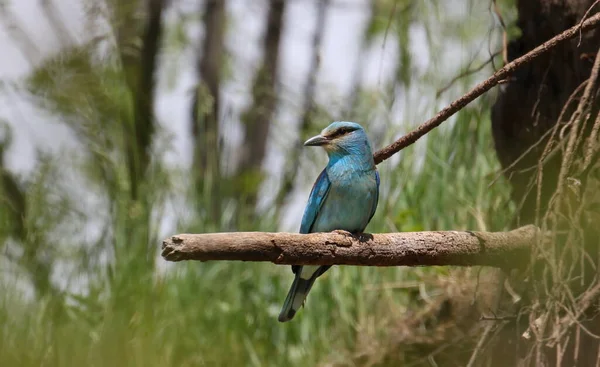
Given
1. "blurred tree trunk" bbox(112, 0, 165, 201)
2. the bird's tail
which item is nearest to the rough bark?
the bird's tail

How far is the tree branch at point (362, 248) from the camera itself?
2.33m

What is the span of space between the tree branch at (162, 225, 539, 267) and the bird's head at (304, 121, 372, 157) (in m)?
1.21

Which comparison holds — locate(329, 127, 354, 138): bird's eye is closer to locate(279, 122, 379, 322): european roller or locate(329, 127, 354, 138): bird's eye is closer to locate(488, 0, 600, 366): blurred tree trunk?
locate(279, 122, 379, 322): european roller

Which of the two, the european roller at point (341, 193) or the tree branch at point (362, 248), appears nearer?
the tree branch at point (362, 248)

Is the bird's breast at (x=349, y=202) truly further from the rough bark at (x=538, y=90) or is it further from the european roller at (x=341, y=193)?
the rough bark at (x=538, y=90)

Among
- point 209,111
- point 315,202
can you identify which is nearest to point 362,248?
point 315,202

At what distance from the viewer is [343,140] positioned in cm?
436

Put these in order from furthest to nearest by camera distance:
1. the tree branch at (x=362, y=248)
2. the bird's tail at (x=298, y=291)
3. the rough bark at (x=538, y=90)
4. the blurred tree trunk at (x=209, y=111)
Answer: the blurred tree trunk at (x=209, y=111) → the bird's tail at (x=298, y=291) → the rough bark at (x=538, y=90) → the tree branch at (x=362, y=248)

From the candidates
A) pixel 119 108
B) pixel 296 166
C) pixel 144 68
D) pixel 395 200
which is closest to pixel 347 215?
pixel 395 200

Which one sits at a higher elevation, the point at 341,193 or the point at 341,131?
the point at 341,131

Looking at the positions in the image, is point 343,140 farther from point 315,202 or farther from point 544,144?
point 544,144

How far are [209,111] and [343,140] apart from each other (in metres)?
1.84

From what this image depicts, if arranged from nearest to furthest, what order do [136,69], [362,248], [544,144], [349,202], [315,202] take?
1. [362,248]
2. [544,144]
3. [349,202]
4. [315,202]
5. [136,69]

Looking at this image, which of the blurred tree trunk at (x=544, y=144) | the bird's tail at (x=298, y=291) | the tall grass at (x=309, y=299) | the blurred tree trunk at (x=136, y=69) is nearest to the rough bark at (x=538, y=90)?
the blurred tree trunk at (x=544, y=144)
